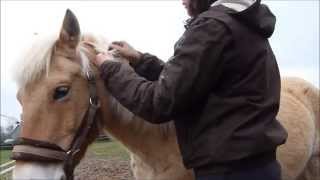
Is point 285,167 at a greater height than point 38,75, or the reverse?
point 38,75

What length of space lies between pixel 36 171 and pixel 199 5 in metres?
1.44

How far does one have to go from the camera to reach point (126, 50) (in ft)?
14.4

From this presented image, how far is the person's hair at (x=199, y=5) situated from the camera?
12.7 ft

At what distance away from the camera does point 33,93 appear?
3.77 meters

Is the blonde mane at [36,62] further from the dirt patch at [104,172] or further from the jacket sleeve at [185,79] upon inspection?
the dirt patch at [104,172]

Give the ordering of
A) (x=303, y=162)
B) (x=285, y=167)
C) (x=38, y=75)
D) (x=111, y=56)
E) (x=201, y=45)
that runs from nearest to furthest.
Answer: (x=201, y=45), (x=38, y=75), (x=111, y=56), (x=285, y=167), (x=303, y=162)

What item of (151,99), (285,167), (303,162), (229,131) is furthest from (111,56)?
(303,162)

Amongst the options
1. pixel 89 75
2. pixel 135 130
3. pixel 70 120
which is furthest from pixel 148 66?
pixel 70 120

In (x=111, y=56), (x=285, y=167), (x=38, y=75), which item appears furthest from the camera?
(x=285, y=167)

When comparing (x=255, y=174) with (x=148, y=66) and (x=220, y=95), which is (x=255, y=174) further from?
(x=148, y=66)

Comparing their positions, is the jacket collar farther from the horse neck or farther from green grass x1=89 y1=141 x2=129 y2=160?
green grass x1=89 y1=141 x2=129 y2=160

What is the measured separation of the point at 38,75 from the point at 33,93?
0.39 ft

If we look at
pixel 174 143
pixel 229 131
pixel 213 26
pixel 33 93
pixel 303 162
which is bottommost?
pixel 303 162

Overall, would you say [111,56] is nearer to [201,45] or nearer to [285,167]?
[201,45]
